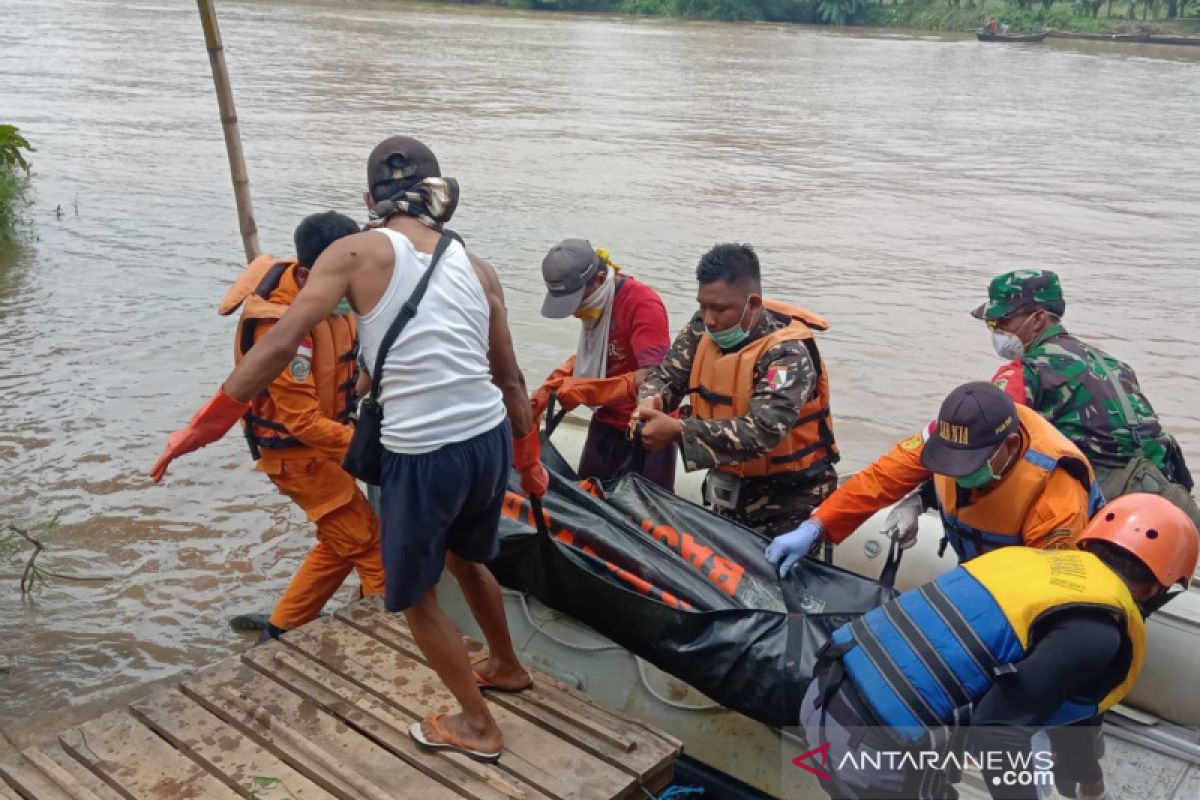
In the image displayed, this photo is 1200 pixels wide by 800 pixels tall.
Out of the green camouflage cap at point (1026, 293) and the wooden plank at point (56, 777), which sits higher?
the green camouflage cap at point (1026, 293)

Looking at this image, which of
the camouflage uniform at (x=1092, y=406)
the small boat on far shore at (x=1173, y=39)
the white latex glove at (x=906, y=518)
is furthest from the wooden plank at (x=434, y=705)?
the small boat on far shore at (x=1173, y=39)

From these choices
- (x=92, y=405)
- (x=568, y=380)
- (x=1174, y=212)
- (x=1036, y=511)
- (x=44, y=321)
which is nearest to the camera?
(x=1036, y=511)

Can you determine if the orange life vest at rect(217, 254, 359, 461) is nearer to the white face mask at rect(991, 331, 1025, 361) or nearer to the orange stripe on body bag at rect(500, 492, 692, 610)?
the orange stripe on body bag at rect(500, 492, 692, 610)

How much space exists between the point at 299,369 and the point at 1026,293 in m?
2.54

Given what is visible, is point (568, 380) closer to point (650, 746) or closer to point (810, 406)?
point (810, 406)

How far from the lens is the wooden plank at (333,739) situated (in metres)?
2.88

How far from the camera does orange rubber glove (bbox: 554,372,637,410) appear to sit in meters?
4.22

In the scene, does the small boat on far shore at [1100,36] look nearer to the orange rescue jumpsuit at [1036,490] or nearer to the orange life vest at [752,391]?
the orange life vest at [752,391]

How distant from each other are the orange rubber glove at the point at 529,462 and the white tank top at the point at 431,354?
454mm

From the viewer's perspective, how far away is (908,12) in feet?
165

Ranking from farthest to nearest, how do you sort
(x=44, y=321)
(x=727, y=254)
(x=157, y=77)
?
(x=157, y=77)
(x=44, y=321)
(x=727, y=254)

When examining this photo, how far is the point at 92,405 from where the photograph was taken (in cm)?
730

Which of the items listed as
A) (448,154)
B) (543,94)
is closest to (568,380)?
(448,154)

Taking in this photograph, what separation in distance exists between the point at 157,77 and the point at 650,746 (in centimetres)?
2228
